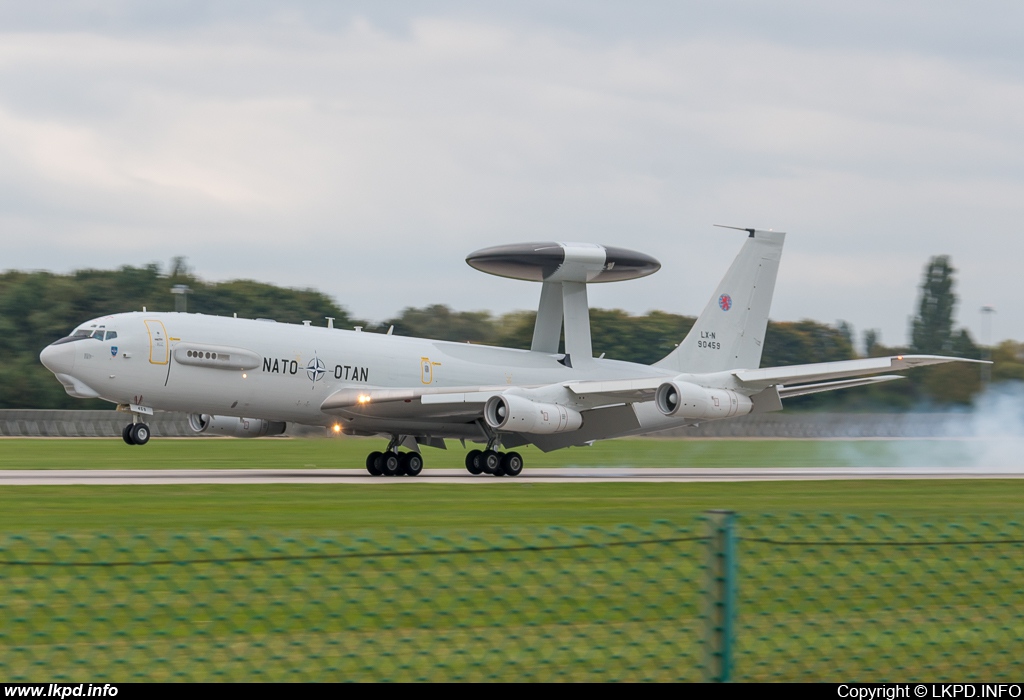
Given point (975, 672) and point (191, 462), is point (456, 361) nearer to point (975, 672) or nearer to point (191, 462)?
point (191, 462)

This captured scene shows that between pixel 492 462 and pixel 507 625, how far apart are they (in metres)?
26.2

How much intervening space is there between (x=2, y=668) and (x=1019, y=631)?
8392 mm

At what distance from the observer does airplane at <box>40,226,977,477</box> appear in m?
31.2

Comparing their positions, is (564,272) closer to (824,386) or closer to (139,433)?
(824,386)

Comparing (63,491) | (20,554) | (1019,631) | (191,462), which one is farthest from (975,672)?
(191,462)

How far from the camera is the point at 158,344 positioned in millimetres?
31000

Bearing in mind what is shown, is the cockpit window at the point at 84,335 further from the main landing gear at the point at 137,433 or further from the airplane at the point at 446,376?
the main landing gear at the point at 137,433

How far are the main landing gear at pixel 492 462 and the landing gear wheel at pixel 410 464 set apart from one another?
1593mm

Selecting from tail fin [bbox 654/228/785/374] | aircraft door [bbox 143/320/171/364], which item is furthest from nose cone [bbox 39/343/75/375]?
tail fin [bbox 654/228/785/374]

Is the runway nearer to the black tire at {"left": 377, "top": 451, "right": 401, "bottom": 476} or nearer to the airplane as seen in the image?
the black tire at {"left": 377, "top": 451, "right": 401, "bottom": 476}

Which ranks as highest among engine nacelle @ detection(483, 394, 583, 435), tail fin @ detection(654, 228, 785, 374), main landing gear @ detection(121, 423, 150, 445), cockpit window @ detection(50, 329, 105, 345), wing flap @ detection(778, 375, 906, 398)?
tail fin @ detection(654, 228, 785, 374)

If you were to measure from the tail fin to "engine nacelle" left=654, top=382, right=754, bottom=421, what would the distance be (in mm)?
6721

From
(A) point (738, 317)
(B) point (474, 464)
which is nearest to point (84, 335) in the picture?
(B) point (474, 464)


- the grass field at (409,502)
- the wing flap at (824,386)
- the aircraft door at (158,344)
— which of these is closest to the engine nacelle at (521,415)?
the grass field at (409,502)
